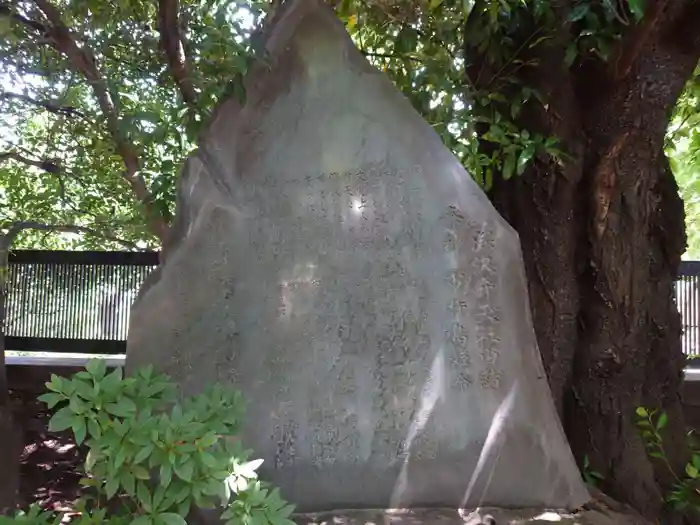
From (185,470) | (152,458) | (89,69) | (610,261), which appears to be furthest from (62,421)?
(610,261)

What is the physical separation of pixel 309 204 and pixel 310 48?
624 mm

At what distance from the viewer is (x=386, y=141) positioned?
2590 millimetres

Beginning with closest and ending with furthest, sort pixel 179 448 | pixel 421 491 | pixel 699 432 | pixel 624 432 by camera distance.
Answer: pixel 179 448
pixel 421 491
pixel 624 432
pixel 699 432

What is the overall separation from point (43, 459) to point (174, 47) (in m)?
3.67

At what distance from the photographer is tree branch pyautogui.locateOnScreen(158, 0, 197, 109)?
3232 mm

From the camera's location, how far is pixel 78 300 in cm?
688

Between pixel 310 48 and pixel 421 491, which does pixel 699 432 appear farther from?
pixel 310 48

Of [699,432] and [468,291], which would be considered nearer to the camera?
[468,291]

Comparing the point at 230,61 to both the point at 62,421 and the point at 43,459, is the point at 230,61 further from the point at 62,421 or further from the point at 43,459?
the point at 43,459

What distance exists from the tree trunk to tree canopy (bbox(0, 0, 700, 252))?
0.57 ft

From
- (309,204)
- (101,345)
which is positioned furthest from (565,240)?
(101,345)

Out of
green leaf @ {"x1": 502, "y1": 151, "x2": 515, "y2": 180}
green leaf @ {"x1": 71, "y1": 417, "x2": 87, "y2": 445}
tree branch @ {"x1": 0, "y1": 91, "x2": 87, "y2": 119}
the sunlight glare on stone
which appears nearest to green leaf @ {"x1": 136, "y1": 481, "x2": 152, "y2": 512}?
green leaf @ {"x1": 71, "y1": 417, "x2": 87, "y2": 445}

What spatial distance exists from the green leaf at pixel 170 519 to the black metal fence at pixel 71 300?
17.0ft

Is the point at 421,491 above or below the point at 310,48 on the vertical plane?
below
